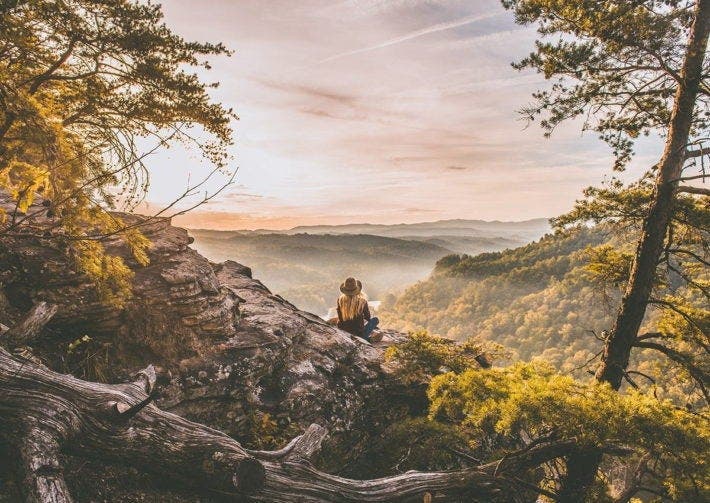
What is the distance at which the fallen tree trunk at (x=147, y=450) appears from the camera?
3.40m

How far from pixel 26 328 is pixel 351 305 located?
22.6 feet

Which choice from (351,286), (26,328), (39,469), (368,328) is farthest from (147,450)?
(368,328)

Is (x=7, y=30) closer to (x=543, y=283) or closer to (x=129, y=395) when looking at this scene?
(x=129, y=395)

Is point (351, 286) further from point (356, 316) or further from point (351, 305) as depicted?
point (356, 316)

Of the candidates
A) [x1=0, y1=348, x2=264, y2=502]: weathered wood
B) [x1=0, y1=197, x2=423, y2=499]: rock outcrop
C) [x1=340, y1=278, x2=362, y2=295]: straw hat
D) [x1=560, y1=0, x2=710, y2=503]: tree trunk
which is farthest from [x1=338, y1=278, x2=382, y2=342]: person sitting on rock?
[x1=0, y1=348, x2=264, y2=502]: weathered wood

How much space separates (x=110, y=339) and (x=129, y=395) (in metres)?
2.80

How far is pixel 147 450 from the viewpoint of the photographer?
394 cm

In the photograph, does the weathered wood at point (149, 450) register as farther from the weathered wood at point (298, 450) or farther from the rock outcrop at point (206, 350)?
the rock outcrop at point (206, 350)

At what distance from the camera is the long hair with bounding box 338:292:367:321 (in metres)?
10.2

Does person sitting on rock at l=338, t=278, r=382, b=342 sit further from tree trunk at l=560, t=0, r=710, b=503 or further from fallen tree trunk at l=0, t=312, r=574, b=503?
tree trunk at l=560, t=0, r=710, b=503

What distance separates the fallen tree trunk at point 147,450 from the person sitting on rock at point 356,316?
5.33 m

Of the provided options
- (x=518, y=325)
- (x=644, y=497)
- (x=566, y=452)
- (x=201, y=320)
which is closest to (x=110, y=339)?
(x=201, y=320)

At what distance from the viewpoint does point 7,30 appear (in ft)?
14.4

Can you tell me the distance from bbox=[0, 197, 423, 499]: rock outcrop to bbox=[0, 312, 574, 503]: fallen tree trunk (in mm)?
1832
